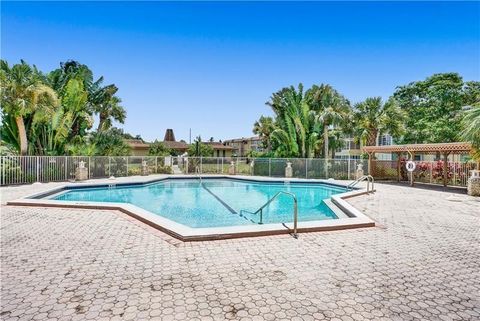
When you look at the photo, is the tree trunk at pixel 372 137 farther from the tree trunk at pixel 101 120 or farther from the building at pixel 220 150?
the building at pixel 220 150

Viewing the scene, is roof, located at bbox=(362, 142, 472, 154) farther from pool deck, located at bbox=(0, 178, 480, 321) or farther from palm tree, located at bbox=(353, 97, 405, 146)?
pool deck, located at bbox=(0, 178, 480, 321)

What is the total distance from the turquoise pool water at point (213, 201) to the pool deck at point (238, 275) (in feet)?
11.0

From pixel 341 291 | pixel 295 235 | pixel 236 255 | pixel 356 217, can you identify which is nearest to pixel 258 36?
pixel 356 217

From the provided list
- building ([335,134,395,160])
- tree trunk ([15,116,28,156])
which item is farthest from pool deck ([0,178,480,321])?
building ([335,134,395,160])

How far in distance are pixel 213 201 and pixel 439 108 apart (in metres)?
29.1

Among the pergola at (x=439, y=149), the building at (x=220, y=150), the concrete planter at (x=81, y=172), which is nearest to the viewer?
the pergola at (x=439, y=149)

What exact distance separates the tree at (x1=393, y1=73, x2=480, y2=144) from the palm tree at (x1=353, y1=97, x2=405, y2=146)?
5.70 metres

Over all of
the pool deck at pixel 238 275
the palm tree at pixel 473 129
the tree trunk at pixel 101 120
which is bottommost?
the pool deck at pixel 238 275

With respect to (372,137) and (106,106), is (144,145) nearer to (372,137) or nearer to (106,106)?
(106,106)

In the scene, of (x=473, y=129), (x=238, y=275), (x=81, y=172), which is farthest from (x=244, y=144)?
(x=238, y=275)

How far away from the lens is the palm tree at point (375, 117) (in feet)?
84.7

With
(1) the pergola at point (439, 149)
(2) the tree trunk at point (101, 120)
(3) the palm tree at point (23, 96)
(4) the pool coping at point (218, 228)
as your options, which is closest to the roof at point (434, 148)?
(1) the pergola at point (439, 149)

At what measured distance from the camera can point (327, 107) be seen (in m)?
25.0

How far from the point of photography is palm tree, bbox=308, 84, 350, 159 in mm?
23609
